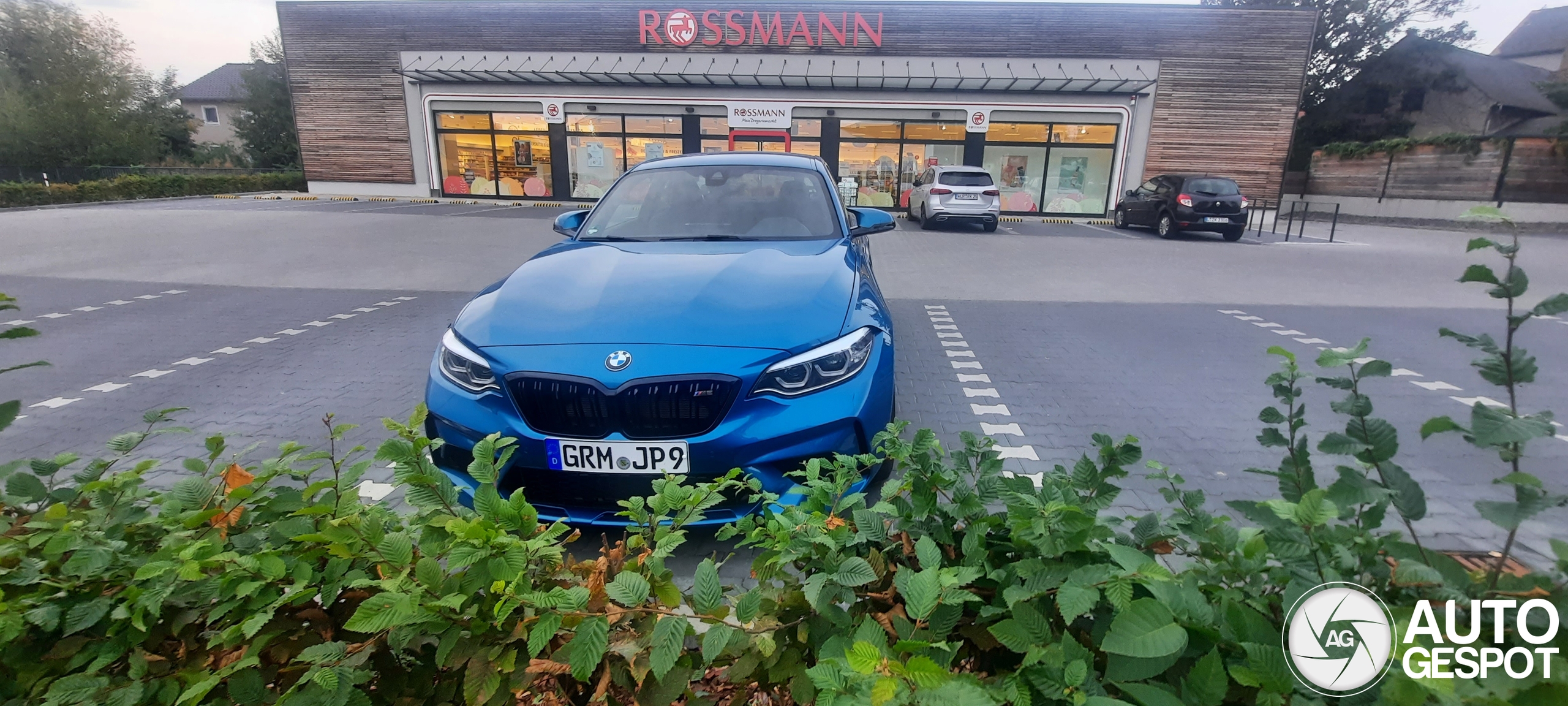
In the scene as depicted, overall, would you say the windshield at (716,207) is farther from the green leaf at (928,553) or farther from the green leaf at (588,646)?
the green leaf at (588,646)

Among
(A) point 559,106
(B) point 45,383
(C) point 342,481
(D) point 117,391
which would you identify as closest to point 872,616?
(C) point 342,481

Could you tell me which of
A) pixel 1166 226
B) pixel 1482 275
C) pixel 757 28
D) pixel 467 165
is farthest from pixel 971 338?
pixel 467 165

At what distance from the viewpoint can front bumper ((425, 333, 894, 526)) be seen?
2561 mm

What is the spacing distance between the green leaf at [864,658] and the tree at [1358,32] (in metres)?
49.2

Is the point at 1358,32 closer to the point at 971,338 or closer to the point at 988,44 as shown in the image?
the point at 988,44

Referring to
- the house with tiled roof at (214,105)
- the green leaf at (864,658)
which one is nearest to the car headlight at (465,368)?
the green leaf at (864,658)

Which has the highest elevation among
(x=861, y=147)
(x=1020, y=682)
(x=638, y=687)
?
(x=861, y=147)

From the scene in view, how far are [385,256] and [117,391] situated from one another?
7327 millimetres

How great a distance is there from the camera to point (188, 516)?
1.37 m

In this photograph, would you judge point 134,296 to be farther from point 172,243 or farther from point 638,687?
point 638,687

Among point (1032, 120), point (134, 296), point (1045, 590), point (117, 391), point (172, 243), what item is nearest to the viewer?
point (1045, 590)

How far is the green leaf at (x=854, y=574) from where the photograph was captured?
45.9 inches

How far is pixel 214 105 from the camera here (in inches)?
2194

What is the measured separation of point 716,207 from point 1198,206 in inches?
638
